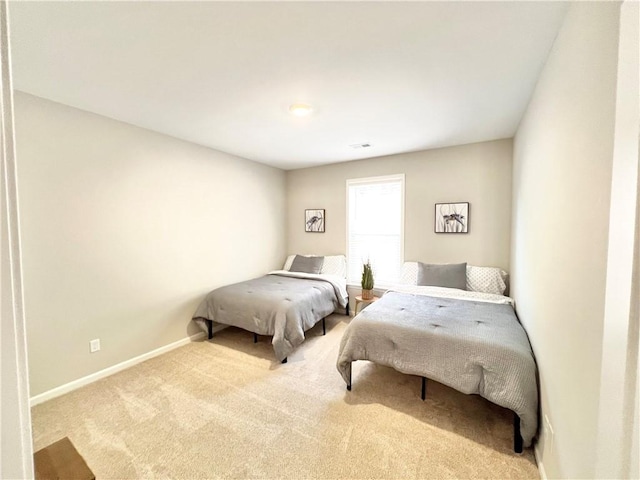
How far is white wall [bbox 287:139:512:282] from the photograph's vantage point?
312cm

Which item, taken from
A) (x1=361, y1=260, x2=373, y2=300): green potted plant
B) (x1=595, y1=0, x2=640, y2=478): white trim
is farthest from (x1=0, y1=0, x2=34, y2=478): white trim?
(x1=361, y1=260, x2=373, y2=300): green potted plant

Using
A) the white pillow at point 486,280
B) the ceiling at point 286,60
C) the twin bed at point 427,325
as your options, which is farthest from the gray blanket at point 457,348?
the ceiling at point 286,60

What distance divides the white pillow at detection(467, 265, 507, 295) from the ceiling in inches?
61.6

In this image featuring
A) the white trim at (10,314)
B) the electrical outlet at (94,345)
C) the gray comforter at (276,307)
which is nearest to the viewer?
the white trim at (10,314)

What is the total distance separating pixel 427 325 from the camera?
205cm

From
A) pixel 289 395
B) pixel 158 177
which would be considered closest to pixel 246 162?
pixel 158 177

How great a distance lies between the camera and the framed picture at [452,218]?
130 inches

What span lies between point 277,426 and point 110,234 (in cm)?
224

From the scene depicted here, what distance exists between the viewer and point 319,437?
5.74 ft

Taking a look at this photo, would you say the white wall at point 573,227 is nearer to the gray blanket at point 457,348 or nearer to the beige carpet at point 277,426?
the gray blanket at point 457,348

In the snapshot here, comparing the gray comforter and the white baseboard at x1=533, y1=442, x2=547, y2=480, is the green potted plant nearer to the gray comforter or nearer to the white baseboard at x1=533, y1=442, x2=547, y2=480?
the gray comforter

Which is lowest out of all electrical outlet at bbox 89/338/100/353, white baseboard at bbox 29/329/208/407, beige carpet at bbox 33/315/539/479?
beige carpet at bbox 33/315/539/479

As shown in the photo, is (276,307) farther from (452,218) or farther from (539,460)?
(452,218)

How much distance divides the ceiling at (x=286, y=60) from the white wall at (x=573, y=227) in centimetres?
32
